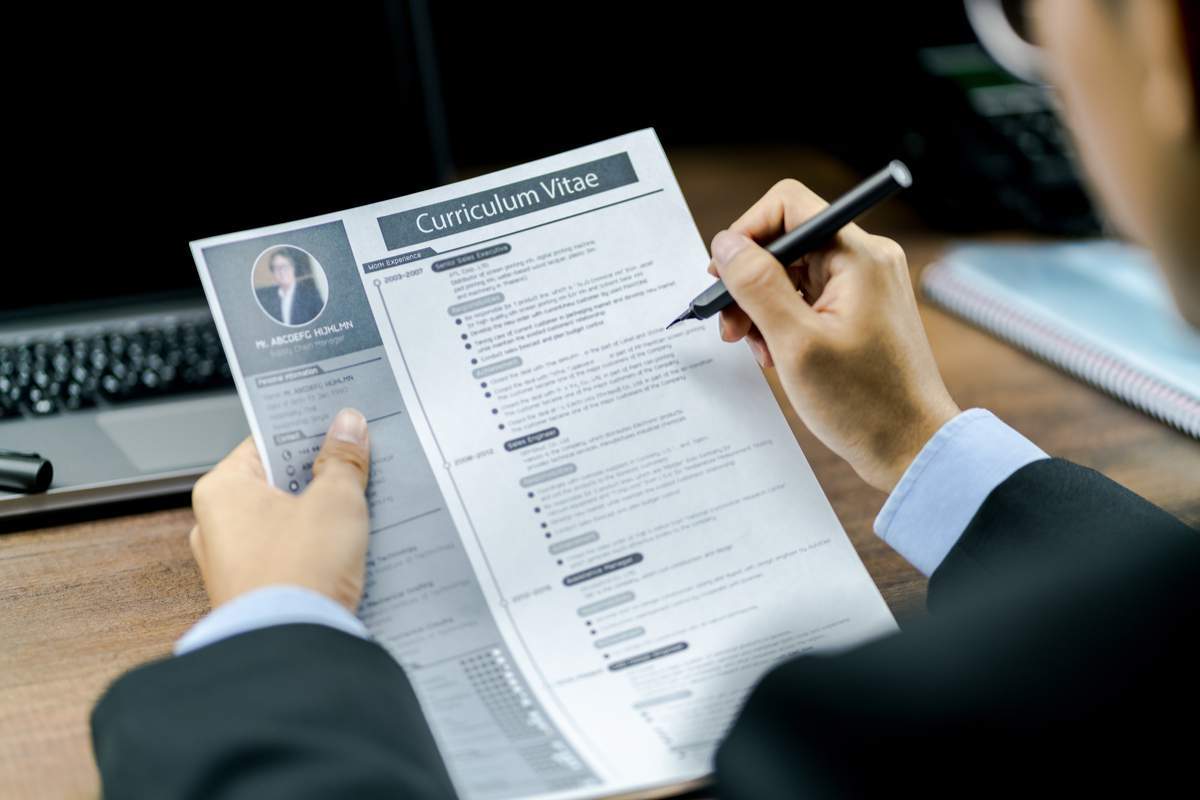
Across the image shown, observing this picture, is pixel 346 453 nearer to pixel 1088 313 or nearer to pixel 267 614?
pixel 267 614

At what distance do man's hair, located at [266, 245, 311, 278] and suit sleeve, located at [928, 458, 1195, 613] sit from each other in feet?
1.40

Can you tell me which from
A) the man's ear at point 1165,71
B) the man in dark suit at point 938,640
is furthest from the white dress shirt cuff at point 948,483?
the man's ear at point 1165,71

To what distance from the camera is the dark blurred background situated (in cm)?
93

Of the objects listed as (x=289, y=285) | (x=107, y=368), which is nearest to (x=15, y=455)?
(x=107, y=368)

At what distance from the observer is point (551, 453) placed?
0.65 meters

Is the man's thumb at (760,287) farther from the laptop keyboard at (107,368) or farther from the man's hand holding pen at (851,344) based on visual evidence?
the laptop keyboard at (107,368)

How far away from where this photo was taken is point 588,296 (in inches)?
27.1

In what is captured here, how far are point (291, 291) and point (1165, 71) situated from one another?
0.48 meters

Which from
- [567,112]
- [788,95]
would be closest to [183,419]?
[567,112]

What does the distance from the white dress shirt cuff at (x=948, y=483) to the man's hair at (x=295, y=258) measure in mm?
389

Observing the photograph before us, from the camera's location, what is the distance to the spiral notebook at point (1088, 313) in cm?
89

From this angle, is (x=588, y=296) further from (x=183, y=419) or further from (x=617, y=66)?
(x=617, y=66)

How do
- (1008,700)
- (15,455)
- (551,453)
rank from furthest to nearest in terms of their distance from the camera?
(15,455) < (551,453) < (1008,700)

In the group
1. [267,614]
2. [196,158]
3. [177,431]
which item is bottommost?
[267,614]
